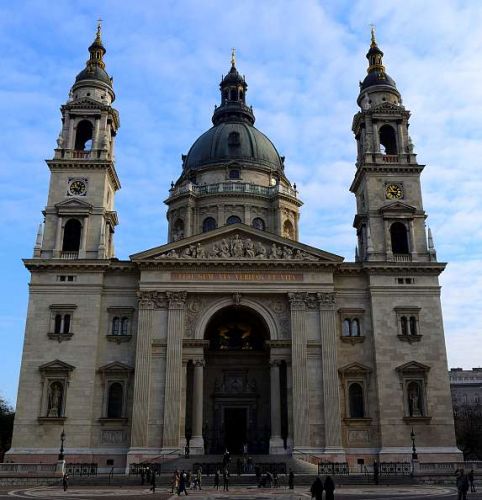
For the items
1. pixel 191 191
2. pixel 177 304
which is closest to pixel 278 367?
pixel 177 304

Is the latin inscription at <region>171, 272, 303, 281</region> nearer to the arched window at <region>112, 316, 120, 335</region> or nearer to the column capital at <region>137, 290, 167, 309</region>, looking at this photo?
the column capital at <region>137, 290, 167, 309</region>

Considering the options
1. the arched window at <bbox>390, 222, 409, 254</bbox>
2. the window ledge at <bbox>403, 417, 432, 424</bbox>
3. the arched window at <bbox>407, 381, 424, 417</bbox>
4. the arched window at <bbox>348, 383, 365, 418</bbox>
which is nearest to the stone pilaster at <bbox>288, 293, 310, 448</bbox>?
the arched window at <bbox>348, 383, 365, 418</bbox>

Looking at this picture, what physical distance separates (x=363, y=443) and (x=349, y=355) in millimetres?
5650

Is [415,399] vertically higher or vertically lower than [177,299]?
lower

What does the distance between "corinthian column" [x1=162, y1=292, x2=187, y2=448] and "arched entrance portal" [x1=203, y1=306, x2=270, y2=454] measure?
9.17 ft

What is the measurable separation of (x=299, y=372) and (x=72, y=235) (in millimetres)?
18558

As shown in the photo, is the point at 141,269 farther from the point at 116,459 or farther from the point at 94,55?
the point at 94,55

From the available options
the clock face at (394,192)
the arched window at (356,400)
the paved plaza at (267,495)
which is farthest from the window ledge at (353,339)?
the paved plaza at (267,495)

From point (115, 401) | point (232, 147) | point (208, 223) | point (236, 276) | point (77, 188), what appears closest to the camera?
point (115, 401)

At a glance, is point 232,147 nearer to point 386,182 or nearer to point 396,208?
point 386,182

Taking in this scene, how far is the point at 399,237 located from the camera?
4603 centimetres

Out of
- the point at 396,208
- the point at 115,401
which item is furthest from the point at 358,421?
the point at 115,401

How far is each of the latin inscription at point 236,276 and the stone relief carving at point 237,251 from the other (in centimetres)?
115

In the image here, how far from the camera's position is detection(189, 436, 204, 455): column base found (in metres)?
39.2
